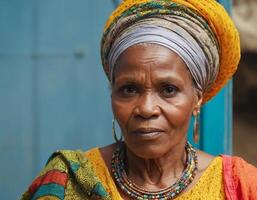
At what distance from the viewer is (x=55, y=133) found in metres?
4.59

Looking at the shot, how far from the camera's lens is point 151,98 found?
2717 millimetres

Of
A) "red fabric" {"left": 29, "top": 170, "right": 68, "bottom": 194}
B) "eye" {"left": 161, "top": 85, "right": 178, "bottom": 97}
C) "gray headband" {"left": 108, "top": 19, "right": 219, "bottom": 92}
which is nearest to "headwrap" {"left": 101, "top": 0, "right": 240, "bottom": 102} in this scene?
"gray headband" {"left": 108, "top": 19, "right": 219, "bottom": 92}

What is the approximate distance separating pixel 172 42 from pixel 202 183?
0.55 meters

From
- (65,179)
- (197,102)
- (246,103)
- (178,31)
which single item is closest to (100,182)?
(65,179)

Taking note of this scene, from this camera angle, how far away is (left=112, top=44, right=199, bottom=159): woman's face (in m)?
2.71

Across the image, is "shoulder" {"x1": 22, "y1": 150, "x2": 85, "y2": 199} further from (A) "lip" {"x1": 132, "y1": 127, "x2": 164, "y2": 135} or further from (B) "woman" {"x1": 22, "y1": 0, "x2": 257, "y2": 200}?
(A) "lip" {"x1": 132, "y1": 127, "x2": 164, "y2": 135}

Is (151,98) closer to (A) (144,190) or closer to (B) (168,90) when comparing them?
(B) (168,90)

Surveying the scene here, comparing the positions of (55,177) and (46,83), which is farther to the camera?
(46,83)

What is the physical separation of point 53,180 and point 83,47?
1.86 m

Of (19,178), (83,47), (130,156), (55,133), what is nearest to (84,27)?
(83,47)

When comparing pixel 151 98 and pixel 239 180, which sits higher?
pixel 151 98

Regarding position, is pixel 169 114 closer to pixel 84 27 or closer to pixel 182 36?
pixel 182 36

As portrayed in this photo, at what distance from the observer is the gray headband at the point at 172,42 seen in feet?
9.06

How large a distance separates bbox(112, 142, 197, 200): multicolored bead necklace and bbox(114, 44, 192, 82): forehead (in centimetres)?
35
